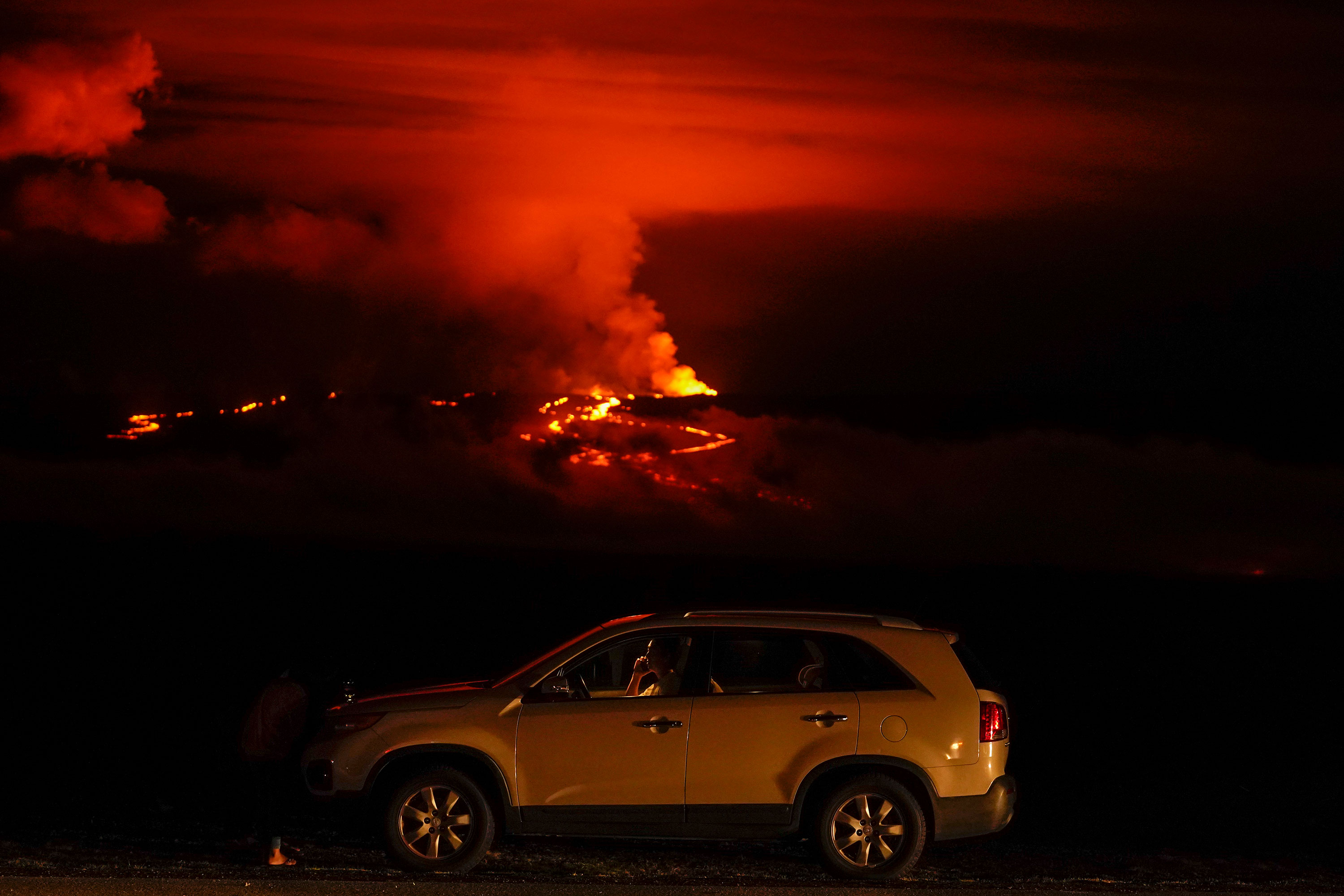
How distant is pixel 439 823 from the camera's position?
27.8ft

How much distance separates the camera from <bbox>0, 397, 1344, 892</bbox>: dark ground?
9.34m

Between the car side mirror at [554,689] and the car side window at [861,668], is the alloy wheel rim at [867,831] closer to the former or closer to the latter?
the car side window at [861,668]

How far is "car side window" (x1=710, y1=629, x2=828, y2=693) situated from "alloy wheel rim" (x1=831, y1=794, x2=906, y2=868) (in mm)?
764

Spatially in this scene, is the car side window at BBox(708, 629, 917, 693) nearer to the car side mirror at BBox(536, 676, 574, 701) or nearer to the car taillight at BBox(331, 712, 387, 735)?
the car side mirror at BBox(536, 676, 574, 701)

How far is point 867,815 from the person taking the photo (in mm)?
8336

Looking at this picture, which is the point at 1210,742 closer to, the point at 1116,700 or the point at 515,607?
the point at 1116,700

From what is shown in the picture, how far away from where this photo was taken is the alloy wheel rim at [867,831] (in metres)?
8.32

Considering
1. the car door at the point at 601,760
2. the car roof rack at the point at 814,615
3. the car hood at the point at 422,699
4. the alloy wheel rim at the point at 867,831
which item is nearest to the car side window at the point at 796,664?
the car roof rack at the point at 814,615

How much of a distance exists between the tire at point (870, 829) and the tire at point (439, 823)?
1.98 m

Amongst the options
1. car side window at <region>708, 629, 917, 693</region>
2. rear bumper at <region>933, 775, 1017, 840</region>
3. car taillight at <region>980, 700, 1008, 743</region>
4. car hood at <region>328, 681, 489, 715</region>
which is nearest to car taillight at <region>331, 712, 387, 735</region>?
car hood at <region>328, 681, 489, 715</region>

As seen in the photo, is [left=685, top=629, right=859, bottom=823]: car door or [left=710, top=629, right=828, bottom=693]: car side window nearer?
[left=685, top=629, right=859, bottom=823]: car door

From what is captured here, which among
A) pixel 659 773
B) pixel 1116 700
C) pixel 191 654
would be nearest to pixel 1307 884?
pixel 659 773

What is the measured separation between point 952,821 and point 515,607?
2804 inches

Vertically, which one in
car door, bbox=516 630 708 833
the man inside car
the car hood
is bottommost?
car door, bbox=516 630 708 833
